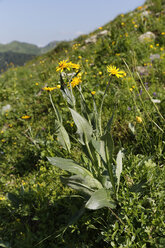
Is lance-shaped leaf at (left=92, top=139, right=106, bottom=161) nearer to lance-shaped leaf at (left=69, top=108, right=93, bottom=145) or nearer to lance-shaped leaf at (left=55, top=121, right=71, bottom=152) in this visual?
lance-shaped leaf at (left=69, top=108, right=93, bottom=145)

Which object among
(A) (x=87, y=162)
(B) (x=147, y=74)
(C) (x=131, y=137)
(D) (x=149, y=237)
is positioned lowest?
(D) (x=149, y=237)

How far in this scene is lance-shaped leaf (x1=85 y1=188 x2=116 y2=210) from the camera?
1171mm

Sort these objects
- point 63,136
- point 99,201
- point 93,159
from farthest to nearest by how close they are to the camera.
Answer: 1. point 63,136
2. point 93,159
3. point 99,201

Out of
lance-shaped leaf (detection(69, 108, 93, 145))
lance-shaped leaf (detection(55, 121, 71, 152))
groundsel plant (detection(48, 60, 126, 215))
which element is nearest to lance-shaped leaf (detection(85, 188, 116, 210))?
groundsel plant (detection(48, 60, 126, 215))

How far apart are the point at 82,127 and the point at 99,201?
19.5 inches

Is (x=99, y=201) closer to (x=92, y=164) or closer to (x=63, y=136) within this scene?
(x=92, y=164)

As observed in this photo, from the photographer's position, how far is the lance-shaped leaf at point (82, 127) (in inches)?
51.5

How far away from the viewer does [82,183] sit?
1310 millimetres

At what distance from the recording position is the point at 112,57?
409 centimetres

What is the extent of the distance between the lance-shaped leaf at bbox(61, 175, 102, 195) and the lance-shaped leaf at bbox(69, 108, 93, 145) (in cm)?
26

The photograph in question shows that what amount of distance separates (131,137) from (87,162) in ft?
2.51

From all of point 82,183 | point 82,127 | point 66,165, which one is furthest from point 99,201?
point 82,127

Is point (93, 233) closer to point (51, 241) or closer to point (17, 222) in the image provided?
point (51, 241)

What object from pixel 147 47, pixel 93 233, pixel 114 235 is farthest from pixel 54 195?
pixel 147 47
